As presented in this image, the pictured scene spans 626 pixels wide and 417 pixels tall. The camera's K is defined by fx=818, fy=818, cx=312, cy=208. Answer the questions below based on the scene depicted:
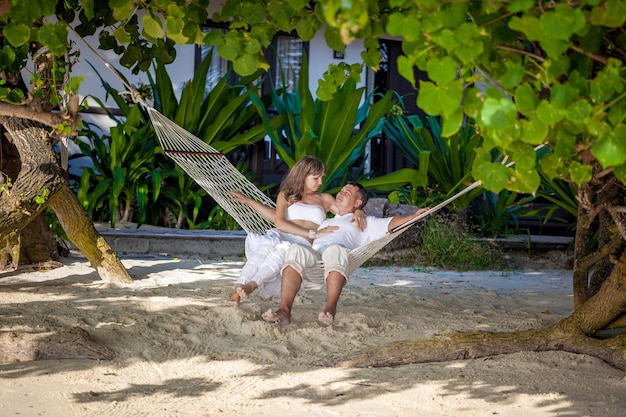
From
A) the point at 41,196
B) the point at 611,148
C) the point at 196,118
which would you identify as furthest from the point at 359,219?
the point at 196,118

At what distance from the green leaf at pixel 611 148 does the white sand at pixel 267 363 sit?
1215mm

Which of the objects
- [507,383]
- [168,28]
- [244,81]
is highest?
[244,81]

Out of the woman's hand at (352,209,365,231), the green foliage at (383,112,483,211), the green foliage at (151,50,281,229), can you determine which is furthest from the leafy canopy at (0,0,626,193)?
the green foliage at (151,50,281,229)

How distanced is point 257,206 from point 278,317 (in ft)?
2.18

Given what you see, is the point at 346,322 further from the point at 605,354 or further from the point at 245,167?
the point at 245,167

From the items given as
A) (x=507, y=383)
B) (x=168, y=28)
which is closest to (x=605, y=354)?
(x=507, y=383)

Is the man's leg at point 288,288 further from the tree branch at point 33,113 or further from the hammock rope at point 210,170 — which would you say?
the tree branch at point 33,113

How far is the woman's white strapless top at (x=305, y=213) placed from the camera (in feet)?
13.4

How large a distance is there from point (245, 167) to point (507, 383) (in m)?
4.72

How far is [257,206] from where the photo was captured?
407 cm

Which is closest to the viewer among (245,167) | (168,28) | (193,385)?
(168,28)

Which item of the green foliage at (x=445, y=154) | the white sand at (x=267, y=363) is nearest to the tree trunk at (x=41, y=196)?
the white sand at (x=267, y=363)

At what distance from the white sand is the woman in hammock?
0.65 feet

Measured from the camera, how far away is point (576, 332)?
3287 millimetres
